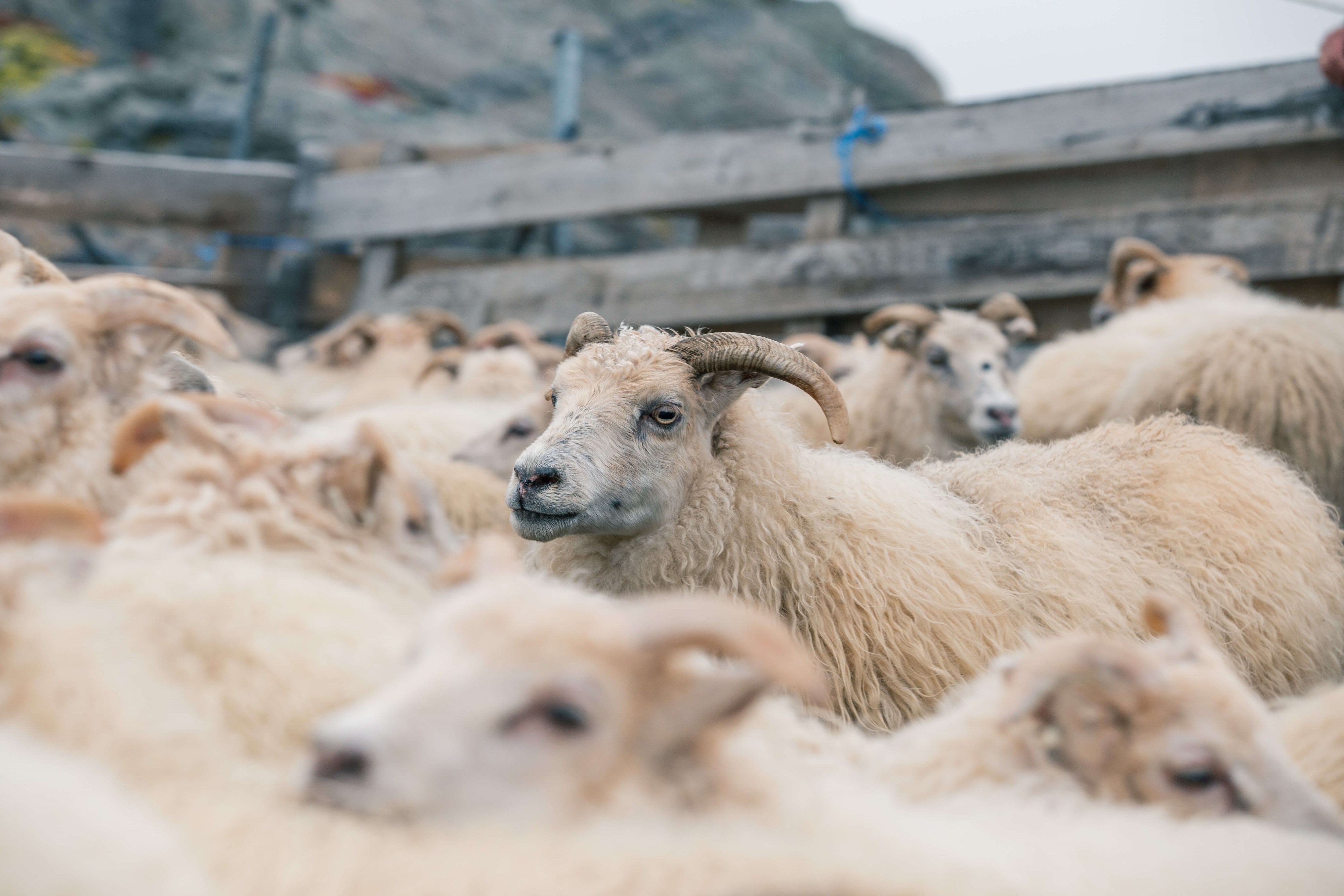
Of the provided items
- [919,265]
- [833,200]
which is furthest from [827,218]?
[919,265]

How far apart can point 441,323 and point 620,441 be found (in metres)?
4.98

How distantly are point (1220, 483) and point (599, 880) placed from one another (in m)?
3.40

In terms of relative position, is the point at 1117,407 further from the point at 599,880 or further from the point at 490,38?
the point at 490,38

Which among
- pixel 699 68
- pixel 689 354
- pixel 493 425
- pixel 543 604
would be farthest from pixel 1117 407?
pixel 699 68

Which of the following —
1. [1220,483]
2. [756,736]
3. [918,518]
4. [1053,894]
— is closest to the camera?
[1053,894]

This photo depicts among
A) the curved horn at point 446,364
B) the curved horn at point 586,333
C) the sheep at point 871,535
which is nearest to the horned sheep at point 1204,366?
the sheep at point 871,535

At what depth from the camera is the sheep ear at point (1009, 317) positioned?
6621mm

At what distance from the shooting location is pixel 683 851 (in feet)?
5.19

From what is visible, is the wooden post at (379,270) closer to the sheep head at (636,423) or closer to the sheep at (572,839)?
the sheep head at (636,423)

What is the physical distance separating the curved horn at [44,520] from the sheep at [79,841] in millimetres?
431

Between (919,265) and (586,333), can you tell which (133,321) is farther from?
(919,265)

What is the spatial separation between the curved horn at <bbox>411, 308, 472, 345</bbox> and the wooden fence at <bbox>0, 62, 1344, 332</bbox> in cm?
53

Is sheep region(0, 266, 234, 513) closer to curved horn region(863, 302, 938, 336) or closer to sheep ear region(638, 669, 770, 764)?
sheep ear region(638, 669, 770, 764)

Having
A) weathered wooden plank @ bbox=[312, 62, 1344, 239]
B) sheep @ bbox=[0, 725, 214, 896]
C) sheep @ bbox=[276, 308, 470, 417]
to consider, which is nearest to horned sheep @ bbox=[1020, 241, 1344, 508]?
weathered wooden plank @ bbox=[312, 62, 1344, 239]
